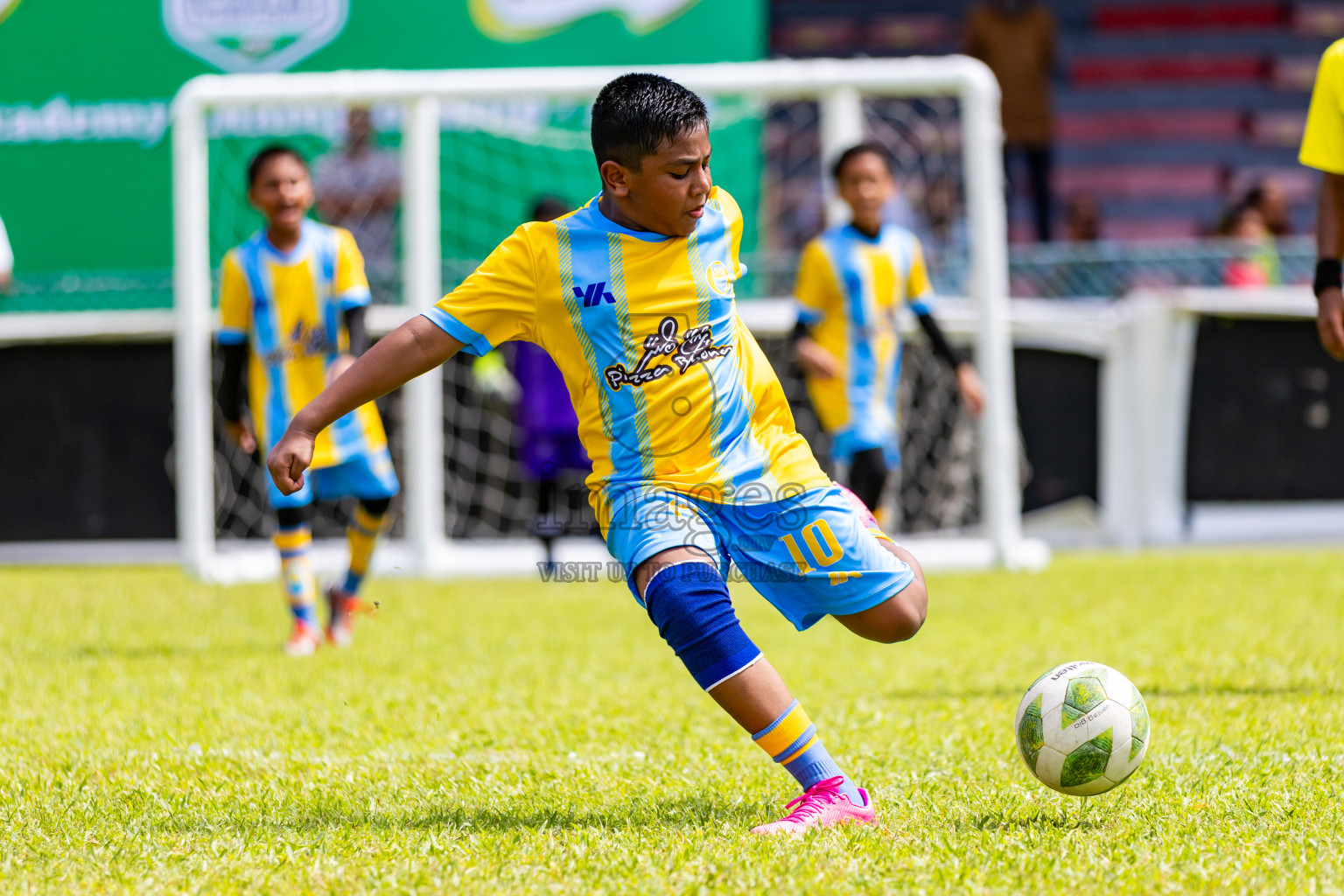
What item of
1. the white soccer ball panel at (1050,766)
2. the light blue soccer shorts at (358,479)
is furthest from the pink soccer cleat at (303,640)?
the white soccer ball panel at (1050,766)

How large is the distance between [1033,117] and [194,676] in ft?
29.3

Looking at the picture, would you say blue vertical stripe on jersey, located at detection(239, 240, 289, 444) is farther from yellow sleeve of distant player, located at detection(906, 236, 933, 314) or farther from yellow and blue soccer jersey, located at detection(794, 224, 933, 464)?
yellow sleeve of distant player, located at detection(906, 236, 933, 314)

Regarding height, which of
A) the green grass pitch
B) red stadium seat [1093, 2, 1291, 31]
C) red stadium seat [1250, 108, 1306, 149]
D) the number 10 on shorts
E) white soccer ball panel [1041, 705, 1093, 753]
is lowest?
the green grass pitch

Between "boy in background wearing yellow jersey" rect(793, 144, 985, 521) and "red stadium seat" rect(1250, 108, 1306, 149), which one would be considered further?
"red stadium seat" rect(1250, 108, 1306, 149)

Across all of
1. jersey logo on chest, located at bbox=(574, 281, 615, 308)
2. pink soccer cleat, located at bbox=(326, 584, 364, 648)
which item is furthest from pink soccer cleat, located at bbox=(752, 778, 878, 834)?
pink soccer cleat, located at bbox=(326, 584, 364, 648)

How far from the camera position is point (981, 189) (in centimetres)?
961

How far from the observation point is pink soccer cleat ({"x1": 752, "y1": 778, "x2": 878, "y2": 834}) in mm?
3209

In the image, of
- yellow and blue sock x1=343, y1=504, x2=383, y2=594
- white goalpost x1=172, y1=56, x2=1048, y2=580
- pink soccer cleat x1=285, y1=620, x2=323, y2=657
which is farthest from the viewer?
white goalpost x1=172, y1=56, x2=1048, y2=580

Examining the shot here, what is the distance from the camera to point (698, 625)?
3.29 meters

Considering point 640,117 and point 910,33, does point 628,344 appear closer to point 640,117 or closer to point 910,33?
point 640,117

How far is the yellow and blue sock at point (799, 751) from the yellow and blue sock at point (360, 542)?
377cm

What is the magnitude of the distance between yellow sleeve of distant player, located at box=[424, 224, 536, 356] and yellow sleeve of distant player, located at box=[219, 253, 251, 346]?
3.51 meters

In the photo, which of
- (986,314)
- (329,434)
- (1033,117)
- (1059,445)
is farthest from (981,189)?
(329,434)

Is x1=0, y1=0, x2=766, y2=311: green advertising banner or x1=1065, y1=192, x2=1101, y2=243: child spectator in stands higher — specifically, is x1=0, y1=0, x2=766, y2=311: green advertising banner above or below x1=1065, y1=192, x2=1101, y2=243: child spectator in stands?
above
